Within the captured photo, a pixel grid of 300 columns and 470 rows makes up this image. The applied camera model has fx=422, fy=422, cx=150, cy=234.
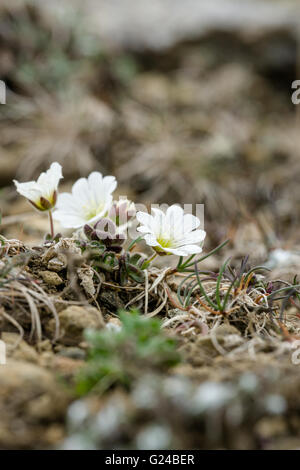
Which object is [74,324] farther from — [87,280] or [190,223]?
[190,223]

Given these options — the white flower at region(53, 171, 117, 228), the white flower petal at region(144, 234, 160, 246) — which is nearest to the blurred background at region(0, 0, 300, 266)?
the white flower at region(53, 171, 117, 228)

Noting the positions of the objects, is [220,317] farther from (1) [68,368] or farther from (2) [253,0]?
(2) [253,0]

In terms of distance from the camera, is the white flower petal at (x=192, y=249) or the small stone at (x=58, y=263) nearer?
the white flower petal at (x=192, y=249)

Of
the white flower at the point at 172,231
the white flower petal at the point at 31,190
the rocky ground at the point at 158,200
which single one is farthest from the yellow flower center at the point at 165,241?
the white flower petal at the point at 31,190

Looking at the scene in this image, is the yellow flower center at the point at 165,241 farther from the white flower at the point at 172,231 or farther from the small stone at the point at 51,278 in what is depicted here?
the small stone at the point at 51,278

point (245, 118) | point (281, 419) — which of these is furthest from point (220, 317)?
point (245, 118)

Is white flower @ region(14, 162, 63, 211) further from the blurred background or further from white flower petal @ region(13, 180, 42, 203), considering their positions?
the blurred background

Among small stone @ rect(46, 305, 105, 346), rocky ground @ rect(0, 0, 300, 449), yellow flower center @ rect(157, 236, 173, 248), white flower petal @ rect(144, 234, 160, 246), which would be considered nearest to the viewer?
rocky ground @ rect(0, 0, 300, 449)
